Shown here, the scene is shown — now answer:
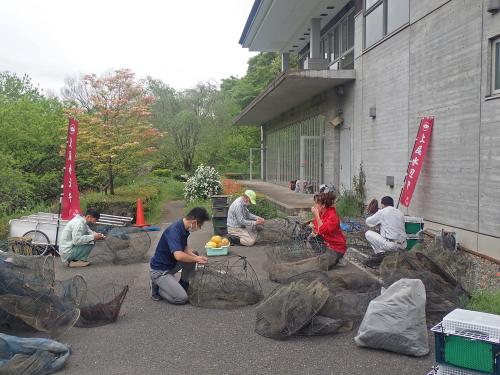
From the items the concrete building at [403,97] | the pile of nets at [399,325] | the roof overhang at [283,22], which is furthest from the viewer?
the roof overhang at [283,22]

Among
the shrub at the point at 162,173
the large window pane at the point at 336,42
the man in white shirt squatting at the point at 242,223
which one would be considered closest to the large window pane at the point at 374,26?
the large window pane at the point at 336,42

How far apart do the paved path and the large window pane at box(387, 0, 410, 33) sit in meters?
9.20

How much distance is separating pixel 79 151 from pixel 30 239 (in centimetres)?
795

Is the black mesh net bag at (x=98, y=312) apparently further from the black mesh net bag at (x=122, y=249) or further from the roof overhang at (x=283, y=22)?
the roof overhang at (x=283, y=22)

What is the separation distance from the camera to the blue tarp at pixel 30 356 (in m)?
4.28

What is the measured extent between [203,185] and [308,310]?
14073mm

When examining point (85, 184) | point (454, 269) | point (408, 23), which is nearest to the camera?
point (454, 269)

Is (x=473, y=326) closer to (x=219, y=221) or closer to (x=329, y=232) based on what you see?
(x=329, y=232)

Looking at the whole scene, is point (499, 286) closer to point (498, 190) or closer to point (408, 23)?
point (498, 190)

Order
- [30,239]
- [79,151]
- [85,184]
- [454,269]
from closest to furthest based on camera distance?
[454,269] < [30,239] < [79,151] < [85,184]

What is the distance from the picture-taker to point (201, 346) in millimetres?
5203

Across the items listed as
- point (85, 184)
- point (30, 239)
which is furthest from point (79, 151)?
point (30, 239)

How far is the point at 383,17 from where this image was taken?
13523 mm

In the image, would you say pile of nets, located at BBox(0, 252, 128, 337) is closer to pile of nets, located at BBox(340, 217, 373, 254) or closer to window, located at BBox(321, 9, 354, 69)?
pile of nets, located at BBox(340, 217, 373, 254)
